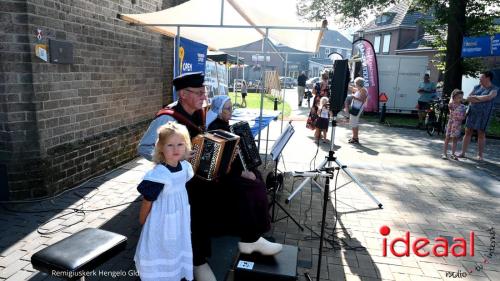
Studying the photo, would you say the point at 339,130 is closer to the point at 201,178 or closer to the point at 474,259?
the point at 474,259

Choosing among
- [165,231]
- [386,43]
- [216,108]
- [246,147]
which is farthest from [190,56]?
[386,43]

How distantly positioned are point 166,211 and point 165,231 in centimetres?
15

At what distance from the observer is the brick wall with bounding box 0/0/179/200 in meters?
4.41

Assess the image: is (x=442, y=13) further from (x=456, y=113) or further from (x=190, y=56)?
(x=190, y=56)

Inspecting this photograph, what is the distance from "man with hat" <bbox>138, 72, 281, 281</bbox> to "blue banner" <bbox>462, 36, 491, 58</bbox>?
13.0 m

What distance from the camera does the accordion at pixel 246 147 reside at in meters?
3.54

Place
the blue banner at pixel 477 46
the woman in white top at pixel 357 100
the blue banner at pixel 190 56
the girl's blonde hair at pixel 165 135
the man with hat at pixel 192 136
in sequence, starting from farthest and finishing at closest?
the blue banner at pixel 477 46 < the woman in white top at pixel 357 100 < the blue banner at pixel 190 56 < the man with hat at pixel 192 136 < the girl's blonde hair at pixel 165 135

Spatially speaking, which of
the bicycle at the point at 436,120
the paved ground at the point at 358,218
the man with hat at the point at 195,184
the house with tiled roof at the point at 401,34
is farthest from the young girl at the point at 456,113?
the house with tiled roof at the point at 401,34

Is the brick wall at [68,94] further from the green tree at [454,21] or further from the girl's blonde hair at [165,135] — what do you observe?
the green tree at [454,21]

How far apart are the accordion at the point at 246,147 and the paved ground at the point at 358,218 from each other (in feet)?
3.17

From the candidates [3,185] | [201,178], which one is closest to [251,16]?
[201,178]

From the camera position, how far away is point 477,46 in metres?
12.6

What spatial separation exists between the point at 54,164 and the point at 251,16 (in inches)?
138

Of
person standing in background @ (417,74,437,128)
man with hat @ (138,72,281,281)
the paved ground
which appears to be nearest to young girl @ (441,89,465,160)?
the paved ground
